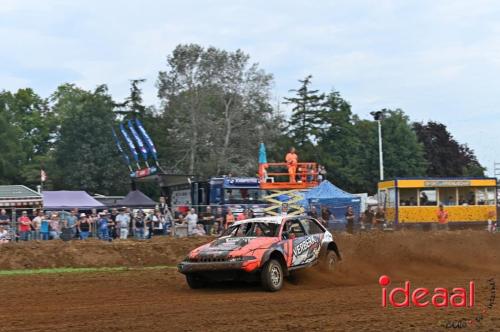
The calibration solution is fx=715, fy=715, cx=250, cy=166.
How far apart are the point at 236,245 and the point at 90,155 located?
166 ft

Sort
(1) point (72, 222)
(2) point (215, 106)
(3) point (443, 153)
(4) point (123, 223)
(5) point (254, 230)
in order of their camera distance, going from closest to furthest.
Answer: (5) point (254, 230)
(1) point (72, 222)
(4) point (123, 223)
(2) point (215, 106)
(3) point (443, 153)

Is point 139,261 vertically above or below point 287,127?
below

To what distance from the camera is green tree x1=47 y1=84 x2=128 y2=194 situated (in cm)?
6197

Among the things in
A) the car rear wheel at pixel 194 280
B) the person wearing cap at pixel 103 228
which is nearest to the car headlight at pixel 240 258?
the car rear wheel at pixel 194 280

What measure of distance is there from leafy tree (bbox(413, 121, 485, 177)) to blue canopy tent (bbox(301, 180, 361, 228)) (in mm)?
45695

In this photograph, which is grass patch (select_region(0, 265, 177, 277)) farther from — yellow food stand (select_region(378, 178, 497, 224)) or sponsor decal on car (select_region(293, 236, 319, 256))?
yellow food stand (select_region(378, 178, 497, 224))

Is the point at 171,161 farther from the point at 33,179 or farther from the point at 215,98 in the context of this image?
the point at 33,179

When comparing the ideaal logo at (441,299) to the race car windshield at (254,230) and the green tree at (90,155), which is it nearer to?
the race car windshield at (254,230)

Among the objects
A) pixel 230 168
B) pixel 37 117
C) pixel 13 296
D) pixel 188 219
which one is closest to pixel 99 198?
pixel 230 168

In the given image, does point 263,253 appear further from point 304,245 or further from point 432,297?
point 432,297

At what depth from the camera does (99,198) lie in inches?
1860

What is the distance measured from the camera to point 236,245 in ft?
44.3

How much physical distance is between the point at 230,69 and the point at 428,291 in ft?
151

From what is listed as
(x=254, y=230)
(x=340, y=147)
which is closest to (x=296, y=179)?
(x=254, y=230)
